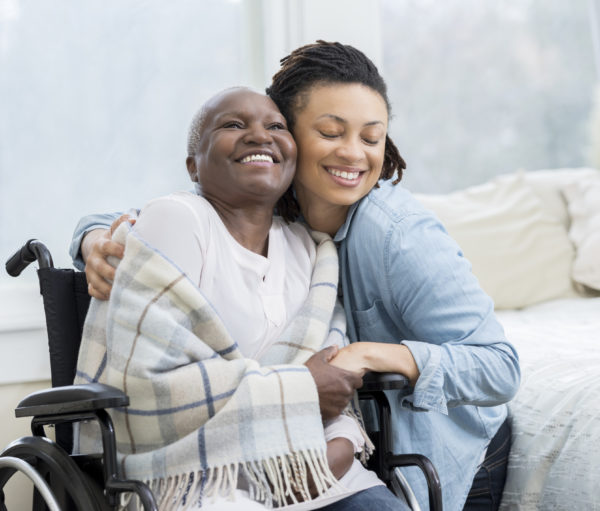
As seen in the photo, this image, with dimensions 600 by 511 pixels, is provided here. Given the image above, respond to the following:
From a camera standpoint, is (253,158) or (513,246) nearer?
(253,158)

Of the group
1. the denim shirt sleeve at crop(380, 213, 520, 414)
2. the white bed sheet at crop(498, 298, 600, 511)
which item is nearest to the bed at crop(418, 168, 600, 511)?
the white bed sheet at crop(498, 298, 600, 511)

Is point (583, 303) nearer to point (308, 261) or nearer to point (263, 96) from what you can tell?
point (308, 261)

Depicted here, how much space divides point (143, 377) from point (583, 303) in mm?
1584

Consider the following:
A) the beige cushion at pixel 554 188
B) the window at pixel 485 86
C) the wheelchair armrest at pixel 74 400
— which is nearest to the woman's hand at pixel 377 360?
the wheelchair armrest at pixel 74 400

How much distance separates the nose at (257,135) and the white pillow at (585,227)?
1399 millimetres

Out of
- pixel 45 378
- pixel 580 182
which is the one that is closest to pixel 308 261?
pixel 45 378

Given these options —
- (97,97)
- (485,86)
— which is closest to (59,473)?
(97,97)

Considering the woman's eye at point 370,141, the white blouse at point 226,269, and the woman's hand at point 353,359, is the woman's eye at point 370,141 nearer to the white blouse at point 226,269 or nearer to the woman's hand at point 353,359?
the white blouse at point 226,269

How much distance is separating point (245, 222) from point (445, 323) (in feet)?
1.31

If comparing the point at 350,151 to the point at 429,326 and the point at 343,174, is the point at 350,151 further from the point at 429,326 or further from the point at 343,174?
the point at 429,326

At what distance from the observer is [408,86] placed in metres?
3.37

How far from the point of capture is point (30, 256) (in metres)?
Result: 1.44

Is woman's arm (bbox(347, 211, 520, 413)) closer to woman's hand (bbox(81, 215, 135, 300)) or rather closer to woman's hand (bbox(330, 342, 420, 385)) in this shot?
woman's hand (bbox(330, 342, 420, 385))

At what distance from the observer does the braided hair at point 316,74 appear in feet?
4.45
